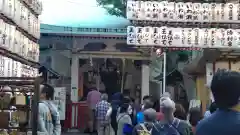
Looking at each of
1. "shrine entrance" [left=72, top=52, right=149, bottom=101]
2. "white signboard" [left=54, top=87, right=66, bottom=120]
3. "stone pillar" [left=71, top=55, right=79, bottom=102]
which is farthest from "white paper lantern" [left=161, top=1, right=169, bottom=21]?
"shrine entrance" [left=72, top=52, right=149, bottom=101]

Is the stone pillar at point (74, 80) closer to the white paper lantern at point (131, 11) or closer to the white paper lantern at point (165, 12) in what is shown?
the white paper lantern at point (131, 11)

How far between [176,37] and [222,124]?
31.5ft

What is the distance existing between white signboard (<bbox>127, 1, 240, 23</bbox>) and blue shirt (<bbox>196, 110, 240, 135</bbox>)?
31.4ft

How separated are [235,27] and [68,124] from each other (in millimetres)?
8651

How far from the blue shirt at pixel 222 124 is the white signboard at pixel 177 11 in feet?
31.4

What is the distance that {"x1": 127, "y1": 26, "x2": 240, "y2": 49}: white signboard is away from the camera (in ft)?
40.2

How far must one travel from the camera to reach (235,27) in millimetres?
12602

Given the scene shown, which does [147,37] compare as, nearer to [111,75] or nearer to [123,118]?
[123,118]

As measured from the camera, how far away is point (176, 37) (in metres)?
12.3

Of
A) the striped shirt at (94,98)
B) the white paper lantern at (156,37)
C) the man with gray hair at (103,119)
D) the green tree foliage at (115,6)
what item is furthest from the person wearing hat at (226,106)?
the green tree foliage at (115,6)

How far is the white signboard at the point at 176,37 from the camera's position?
483 inches

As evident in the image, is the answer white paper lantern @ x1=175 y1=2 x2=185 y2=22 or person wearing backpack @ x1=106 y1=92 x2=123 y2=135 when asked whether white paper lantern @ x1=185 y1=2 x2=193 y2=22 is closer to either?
white paper lantern @ x1=175 y1=2 x2=185 y2=22

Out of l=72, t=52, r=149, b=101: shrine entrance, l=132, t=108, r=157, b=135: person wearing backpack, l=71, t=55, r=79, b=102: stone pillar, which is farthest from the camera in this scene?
l=72, t=52, r=149, b=101: shrine entrance

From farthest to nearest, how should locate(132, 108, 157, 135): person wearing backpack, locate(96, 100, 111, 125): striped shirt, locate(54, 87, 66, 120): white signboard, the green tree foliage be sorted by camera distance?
1. the green tree foliage
2. locate(54, 87, 66, 120): white signboard
3. locate(96, 100, 111, 125): striped shirt
4. locate(132, 108, 157, 135): person wearing backpack
